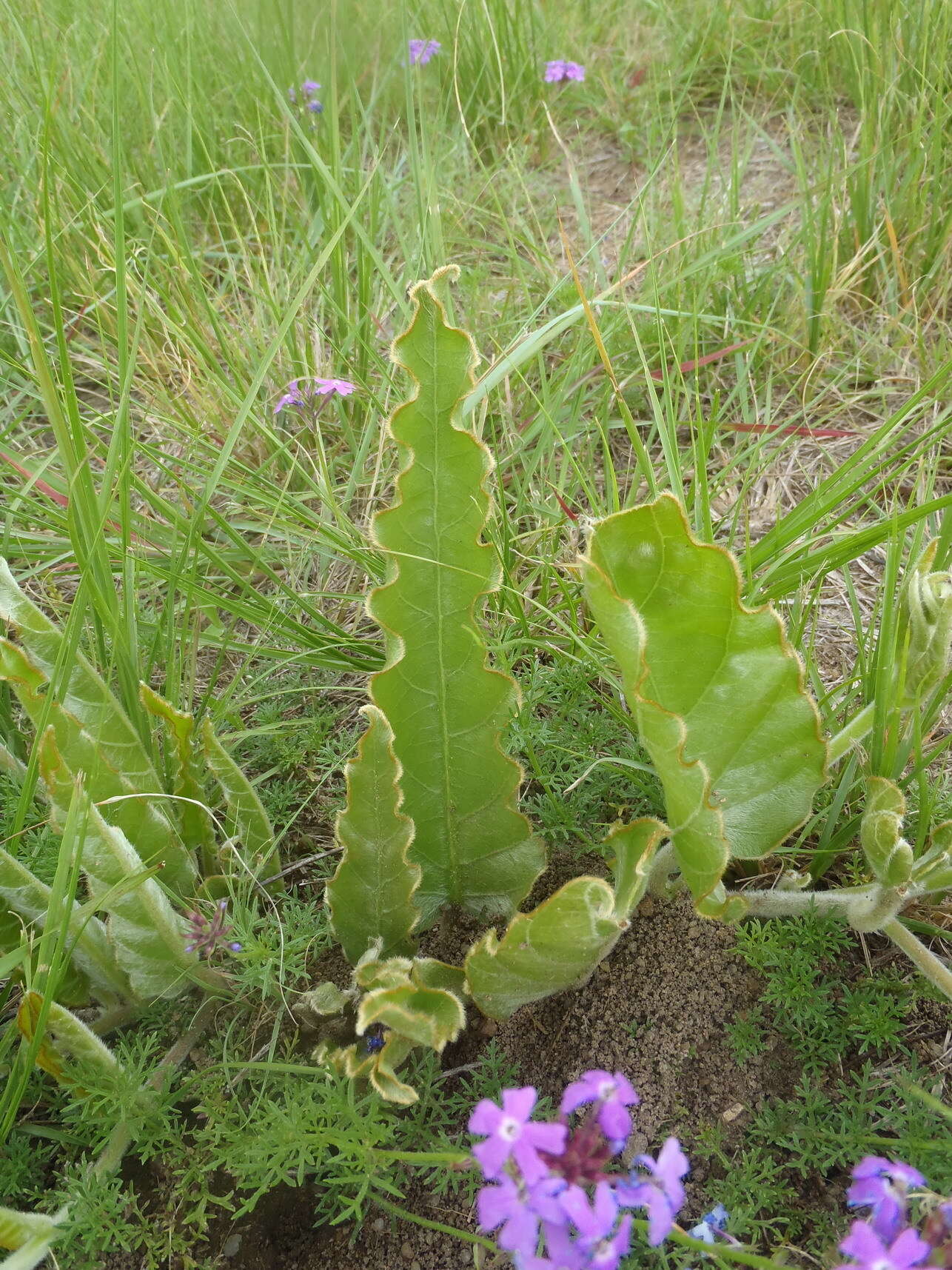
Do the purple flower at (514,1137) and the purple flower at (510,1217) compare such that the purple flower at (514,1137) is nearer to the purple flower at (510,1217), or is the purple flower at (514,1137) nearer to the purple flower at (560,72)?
the purple flower at (510,1217)

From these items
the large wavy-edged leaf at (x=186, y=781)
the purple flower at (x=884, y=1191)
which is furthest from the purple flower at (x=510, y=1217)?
the large wavy-edged leaf at (x=186, y=781)

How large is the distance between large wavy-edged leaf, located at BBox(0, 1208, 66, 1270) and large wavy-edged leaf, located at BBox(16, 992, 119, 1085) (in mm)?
165

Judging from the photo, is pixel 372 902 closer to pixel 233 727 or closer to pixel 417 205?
pixel 233 727

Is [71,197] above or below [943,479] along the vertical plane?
above

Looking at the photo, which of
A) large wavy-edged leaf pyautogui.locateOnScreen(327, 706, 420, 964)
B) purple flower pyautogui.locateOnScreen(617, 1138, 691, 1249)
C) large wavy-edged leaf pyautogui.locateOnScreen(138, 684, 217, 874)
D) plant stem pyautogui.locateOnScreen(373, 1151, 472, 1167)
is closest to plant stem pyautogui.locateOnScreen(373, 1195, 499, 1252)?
plant stem pyautogui.locateOnScreen(373, 1151, 472, 1167)

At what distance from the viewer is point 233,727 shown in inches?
64.3

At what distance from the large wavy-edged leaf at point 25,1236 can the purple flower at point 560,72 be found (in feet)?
10.6

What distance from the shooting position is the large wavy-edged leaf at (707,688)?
3.47 ft

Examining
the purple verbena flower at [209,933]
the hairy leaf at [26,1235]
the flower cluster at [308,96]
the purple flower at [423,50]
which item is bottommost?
the hairy leaf at [26,1235]

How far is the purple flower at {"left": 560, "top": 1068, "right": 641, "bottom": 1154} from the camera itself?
77 centimetres

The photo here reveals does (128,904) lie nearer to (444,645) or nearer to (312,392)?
(444,645)

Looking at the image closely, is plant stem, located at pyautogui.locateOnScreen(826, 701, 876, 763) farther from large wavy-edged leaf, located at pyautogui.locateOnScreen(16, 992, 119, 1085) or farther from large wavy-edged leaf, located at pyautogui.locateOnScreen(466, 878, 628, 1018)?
large wavy-edged leaf, located at pyautogui.locateOnScreen(16, 992, 119, 1085)

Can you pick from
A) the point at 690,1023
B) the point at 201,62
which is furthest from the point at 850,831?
the point at 201,62

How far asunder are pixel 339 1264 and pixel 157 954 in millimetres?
402
